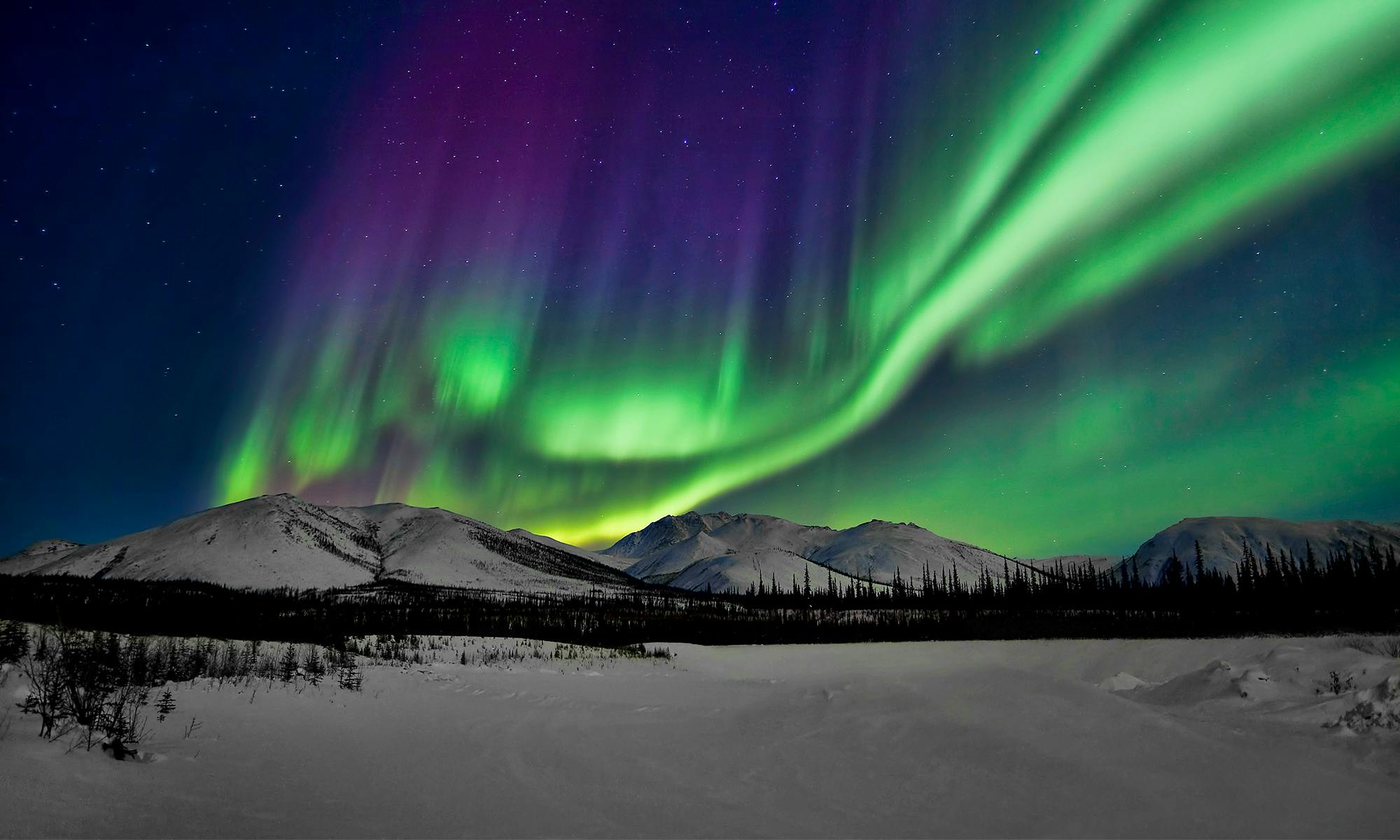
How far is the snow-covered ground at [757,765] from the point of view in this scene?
8.22 meters

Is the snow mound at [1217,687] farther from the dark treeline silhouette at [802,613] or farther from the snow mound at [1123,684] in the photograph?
the dark treeline silhouette at [802,613]

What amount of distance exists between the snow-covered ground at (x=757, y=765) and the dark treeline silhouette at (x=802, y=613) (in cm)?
2296

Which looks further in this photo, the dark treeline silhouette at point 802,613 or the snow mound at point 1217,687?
the dark treeline silhouette at point 802,613

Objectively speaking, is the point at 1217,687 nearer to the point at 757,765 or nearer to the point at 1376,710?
the point at 1376,710

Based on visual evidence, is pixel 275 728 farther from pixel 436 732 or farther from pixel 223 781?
pixel 223 781

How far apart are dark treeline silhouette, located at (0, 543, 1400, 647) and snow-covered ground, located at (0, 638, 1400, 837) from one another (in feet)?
75.3

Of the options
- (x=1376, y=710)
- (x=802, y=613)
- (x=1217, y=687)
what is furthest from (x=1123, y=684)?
(x=802, y=613)

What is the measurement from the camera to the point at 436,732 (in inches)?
558

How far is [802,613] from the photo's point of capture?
448 ft

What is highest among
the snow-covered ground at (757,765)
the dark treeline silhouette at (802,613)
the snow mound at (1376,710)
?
the snow mound at (1376,710)

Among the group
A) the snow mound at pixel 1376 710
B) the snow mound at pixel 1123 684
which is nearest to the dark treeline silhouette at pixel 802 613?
the snow mound at pixel 1123 684

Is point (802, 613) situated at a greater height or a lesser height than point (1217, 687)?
lesser

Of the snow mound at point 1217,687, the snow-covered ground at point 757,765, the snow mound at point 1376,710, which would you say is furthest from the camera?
the snow mound at point 1217,687

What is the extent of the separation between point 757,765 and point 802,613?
13078 centimetres
